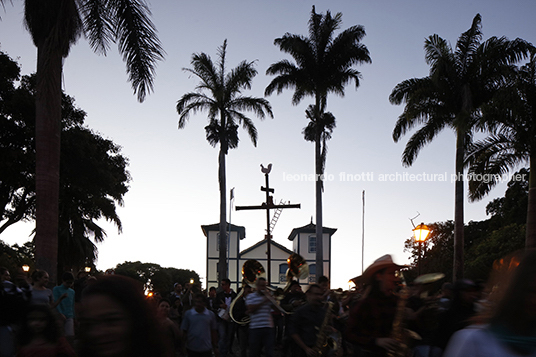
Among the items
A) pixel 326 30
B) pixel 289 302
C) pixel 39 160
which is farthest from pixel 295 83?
pixel 39 160

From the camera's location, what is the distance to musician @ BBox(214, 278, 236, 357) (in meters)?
13.7

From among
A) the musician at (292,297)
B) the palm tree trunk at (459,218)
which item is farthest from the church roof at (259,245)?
the musician at (292,297)

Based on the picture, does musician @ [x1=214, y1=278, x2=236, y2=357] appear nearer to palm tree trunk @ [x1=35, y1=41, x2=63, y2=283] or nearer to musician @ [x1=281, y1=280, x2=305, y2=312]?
musician @ [x1=281, y1=280, x2=305, y2=312]

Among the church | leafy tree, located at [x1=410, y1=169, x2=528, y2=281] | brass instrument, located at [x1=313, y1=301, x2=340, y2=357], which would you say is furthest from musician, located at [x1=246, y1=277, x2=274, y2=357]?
the church

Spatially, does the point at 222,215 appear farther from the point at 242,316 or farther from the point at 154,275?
the point at 154,275

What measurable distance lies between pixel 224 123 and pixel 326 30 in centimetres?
822

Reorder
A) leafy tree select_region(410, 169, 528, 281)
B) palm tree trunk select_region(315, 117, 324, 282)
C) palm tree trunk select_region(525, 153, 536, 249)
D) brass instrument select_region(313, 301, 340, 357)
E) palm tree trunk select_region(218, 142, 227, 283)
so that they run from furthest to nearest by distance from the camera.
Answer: leafy tree select_region(410, 169, 528, 281) → palm tree trunk select_region(218, 142, 227, 283) → palm tree trunk select_region(315, 117, 324, 282) → palm tree trunk select_region(525, 153, 536, 249) → brass instrument select_region(313, 301, 340, 357)

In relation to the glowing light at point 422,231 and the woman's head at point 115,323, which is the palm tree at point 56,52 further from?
the glowing light at point 422,231

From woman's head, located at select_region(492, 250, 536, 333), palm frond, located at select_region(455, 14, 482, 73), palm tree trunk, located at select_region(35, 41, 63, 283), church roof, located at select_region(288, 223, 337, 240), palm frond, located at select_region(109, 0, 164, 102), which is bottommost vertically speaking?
church roof, located at select_region(288, 223, 337, 240)

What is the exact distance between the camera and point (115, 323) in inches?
89.4

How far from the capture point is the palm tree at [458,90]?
23.6 m

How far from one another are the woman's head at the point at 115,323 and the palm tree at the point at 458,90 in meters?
22.8

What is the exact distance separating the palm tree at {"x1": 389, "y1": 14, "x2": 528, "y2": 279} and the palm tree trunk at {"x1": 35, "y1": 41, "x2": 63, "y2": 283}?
17660mm

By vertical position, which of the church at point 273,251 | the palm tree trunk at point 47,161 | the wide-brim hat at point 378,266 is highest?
the palm tree trunk at point 47,161
